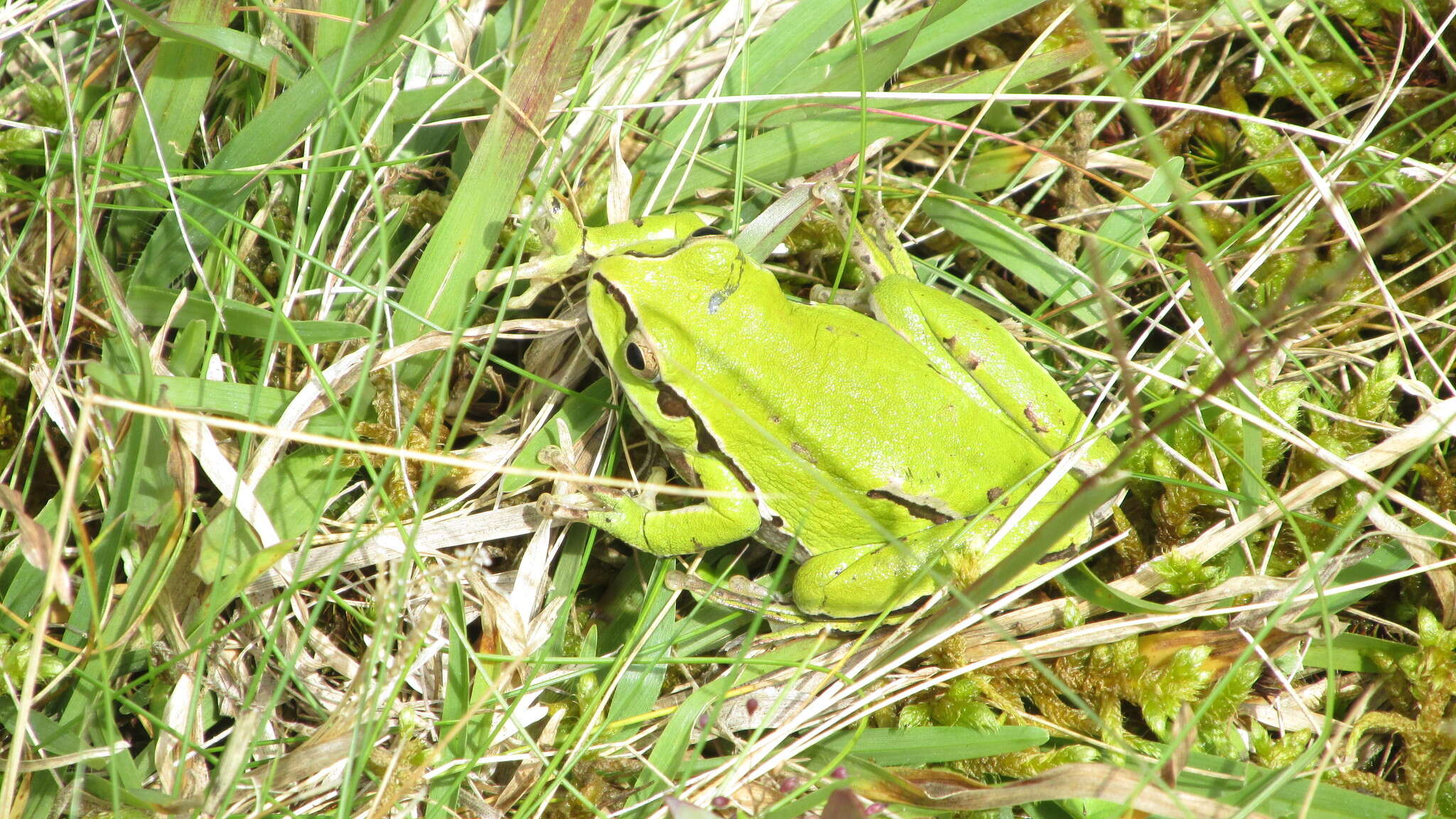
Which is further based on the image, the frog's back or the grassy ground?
the frog's back

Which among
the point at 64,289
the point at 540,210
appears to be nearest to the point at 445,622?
the point at 540,210

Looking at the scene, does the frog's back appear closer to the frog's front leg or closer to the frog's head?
the frog's head

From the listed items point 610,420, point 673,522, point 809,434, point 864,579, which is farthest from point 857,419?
point 610,420

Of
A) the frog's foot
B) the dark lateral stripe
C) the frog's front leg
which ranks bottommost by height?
the frog's foot

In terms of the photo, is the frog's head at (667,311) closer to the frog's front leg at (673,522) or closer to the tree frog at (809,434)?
the tree frog at (809,434)

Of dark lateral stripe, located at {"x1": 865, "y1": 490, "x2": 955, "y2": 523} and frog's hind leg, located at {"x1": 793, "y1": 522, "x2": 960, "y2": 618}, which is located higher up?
dark lateral stripe, located at {"x1": 865, "y1": 490, "x2": 955, "y2": 523}

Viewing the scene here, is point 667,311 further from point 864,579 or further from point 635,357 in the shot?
point 864,579

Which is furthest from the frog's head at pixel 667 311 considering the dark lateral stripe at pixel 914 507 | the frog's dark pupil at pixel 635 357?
the dark lateral stripe at pixel 914 507

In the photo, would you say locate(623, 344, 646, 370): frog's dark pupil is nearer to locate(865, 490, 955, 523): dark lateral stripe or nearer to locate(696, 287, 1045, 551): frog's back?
locate(696, 287, 1045, 551): frog's back

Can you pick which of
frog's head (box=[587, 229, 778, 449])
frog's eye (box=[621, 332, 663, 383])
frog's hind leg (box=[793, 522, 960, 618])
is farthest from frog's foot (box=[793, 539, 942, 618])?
frog's eye (box=[621, 332, 663, 383])
